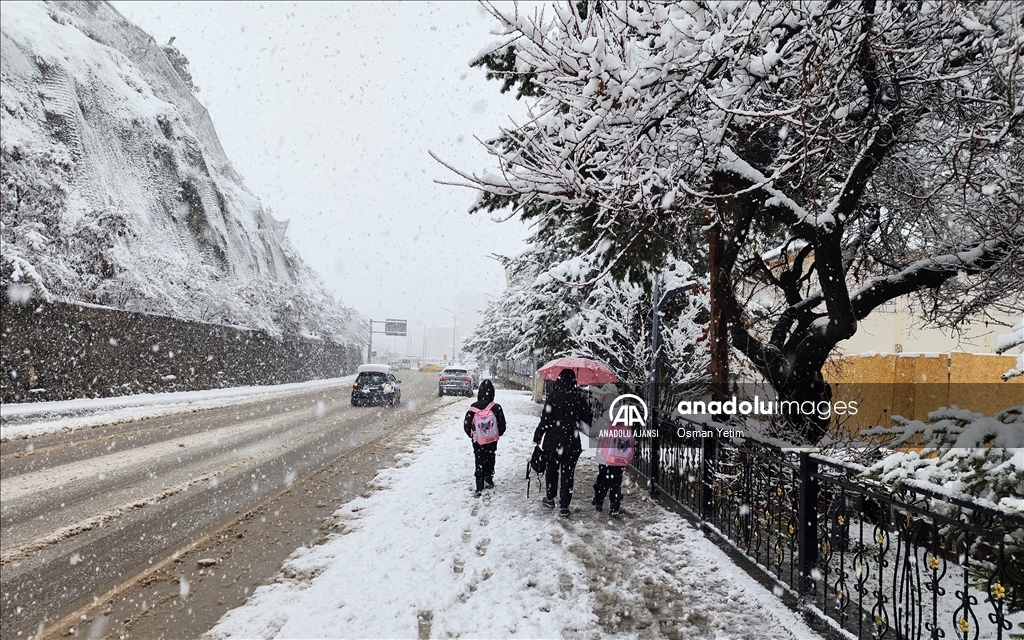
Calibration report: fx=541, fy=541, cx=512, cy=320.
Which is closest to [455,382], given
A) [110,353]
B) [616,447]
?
[110,353]

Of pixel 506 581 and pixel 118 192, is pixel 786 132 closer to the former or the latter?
pixel 506 581

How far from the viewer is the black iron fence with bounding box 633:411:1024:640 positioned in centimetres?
306

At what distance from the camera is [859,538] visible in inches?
149

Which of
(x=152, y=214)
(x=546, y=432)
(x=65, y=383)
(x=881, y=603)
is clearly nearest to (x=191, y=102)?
(x=152, y=214)

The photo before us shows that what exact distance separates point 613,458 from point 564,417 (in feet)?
2.61

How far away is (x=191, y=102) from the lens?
55969 mm

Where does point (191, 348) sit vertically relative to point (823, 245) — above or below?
below

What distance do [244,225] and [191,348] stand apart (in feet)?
98.3

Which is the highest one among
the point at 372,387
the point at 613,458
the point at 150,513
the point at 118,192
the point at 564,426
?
the point at 118,192

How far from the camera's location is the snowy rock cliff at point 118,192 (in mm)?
16156

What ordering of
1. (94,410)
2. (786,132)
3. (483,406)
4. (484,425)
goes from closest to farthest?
(786,132), (484,425), (483,406), (94,410)

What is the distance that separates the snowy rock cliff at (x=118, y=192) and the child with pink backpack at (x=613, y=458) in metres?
15.3

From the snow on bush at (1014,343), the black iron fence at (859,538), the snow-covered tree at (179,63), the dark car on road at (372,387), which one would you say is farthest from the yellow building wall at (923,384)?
the snow-covered tree at (179,63)

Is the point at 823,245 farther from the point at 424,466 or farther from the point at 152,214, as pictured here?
the point at 152,214
